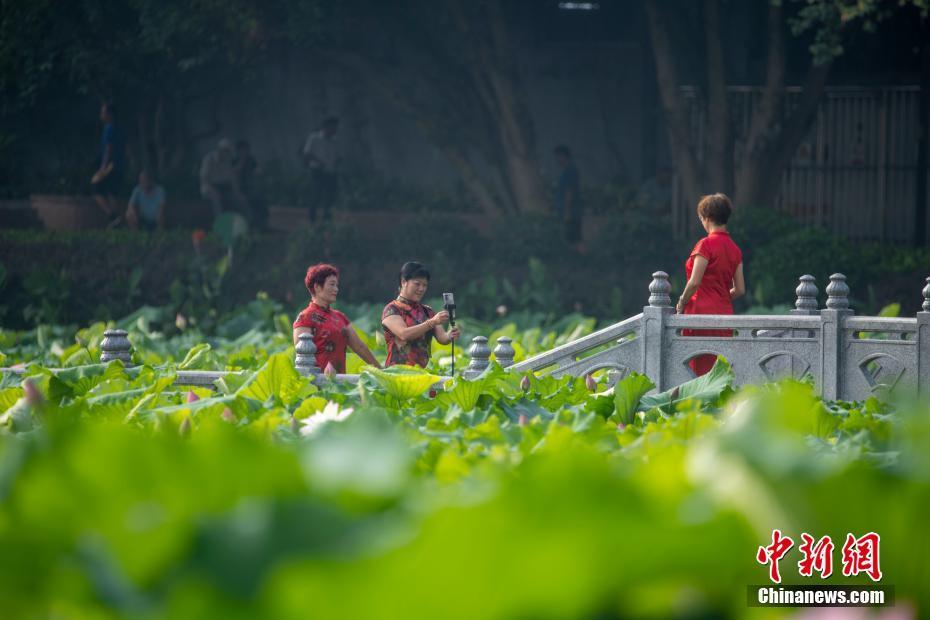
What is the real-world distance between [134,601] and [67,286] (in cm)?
1505

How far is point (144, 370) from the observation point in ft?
17.2

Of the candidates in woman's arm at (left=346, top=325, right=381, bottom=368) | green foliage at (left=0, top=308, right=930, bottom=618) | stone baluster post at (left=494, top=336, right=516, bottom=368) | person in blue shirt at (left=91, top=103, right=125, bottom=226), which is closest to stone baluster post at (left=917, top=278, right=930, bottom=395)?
stone baluster post at (left=494, top=336, right=516, bottom=368)

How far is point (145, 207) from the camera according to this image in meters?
17.5

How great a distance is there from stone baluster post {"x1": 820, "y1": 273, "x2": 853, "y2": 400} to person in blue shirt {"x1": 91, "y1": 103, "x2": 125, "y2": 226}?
445 inches

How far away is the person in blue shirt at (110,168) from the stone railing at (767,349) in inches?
412

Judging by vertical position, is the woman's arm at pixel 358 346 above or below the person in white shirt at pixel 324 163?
below

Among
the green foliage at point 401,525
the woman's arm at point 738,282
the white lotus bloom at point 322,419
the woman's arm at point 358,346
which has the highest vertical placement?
the green foliage at point 401,525

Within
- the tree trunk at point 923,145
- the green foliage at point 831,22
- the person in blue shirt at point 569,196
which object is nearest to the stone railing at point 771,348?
the green foliage at point 831,22

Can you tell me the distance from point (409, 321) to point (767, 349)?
2186 mm

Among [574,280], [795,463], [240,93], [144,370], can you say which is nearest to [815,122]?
[574,280]

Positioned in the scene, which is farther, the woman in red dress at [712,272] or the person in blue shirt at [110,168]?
the person in blue shirt at [110,168]

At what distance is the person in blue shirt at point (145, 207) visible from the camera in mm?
17406

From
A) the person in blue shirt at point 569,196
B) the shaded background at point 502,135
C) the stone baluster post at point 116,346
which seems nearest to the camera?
the stone baluster post at point 116,346

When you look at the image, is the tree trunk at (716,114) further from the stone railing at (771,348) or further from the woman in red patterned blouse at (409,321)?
the woman in red patterned blouse at (409,321)
